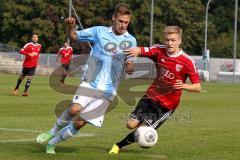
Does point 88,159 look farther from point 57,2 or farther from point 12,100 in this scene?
point 57,2

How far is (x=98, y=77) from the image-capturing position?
1045 centimetres

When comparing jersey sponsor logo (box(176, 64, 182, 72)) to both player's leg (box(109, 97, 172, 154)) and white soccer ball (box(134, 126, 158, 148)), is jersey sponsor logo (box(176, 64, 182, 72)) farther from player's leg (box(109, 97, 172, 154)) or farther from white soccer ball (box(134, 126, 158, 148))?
white soccer ball (box(134, 126, 158, 148))

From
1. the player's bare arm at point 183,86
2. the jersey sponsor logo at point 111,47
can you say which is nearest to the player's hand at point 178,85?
the player's bare arm at point 183,86

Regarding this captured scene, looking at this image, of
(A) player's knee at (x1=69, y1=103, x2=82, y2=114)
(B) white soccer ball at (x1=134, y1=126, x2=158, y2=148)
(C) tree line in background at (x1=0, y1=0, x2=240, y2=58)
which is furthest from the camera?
(C) tree line in background at (x1=0, y1=0, x2=240, y2=58)

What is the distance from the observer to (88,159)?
9.65 m

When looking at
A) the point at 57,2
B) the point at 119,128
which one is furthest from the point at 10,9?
the point at 119,128

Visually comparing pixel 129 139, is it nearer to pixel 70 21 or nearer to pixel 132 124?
pixel 132 124

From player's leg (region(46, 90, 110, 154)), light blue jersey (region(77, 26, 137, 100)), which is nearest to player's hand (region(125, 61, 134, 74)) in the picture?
light blue jersey (region(77, 26, 137, 100))

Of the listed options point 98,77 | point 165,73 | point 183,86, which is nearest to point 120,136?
point 98,77

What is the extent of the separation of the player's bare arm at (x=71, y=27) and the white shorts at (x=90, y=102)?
29.3 inches

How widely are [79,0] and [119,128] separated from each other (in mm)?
62579

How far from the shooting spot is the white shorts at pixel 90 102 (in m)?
10.2

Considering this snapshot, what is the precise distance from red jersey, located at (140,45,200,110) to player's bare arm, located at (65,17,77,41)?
1.03 m

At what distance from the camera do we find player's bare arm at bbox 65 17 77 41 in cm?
976
